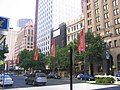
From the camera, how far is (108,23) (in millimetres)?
69500

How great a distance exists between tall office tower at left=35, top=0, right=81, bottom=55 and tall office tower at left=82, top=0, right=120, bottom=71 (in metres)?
38.9

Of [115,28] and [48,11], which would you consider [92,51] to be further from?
[48,11]

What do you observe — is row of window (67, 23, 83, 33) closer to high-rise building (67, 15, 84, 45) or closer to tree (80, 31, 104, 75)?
high-rise building (67, 15, 84, 45)

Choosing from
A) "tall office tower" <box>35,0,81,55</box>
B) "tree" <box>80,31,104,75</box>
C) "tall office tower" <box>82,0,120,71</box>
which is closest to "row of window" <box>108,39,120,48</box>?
"tall office tower" <box>82,0,120,71</box>

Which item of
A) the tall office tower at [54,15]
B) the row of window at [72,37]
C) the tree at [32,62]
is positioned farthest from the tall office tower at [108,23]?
the tall office tower at [54,15]

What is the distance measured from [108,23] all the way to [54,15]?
5474 centimetres

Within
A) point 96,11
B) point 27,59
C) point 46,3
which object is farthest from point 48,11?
point 96,11

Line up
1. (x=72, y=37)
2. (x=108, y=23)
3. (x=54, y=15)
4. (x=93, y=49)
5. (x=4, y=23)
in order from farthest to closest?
1. (x=54, y=15)
2. (x=72, y=37)
3. (x=108, y=23)
4. (x=93, y=49)
5. (x=4, y=23)

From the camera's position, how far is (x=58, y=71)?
89.6 m

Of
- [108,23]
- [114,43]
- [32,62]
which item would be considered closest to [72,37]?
[32,62]

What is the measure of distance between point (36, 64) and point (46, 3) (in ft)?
166

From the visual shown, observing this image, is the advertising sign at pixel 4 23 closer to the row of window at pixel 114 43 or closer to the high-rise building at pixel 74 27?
the row of window at pixel 114 43

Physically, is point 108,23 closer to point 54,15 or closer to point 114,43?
point 114,43

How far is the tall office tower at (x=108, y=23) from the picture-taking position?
215 ft
